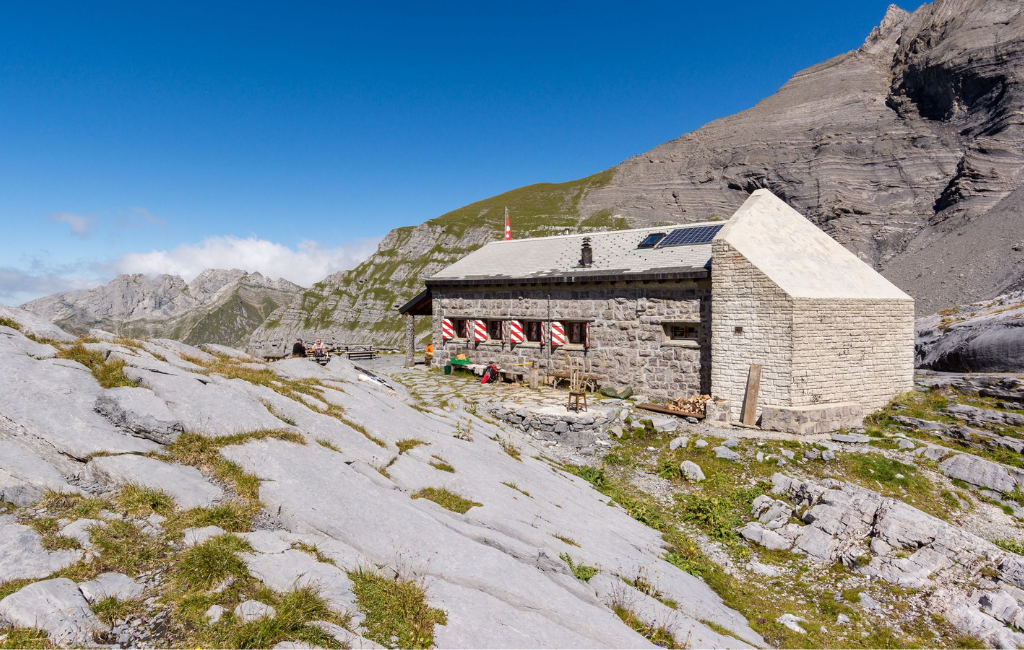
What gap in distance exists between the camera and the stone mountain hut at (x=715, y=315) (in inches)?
563

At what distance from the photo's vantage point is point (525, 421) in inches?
587

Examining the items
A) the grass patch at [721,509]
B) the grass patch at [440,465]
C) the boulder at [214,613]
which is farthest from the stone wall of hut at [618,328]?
the boulder at [214,613]

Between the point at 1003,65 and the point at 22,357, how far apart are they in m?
90.7

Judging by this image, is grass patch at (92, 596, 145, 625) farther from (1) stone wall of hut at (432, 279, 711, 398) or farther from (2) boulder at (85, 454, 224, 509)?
(1) stone wall of hut at (432, 279, 711, 398)

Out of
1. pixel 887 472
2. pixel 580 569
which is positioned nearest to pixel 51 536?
pixel 580 569

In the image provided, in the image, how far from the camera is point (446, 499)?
6.48 meters

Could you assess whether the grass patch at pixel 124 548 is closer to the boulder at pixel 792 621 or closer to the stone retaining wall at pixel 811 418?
the boulder at pixel 792 621

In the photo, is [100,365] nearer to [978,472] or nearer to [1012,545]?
[1012,545]

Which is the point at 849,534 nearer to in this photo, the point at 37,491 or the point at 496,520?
the point at 496,520

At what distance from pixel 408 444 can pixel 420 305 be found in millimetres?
17417

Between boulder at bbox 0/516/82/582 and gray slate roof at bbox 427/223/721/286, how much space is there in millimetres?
16052

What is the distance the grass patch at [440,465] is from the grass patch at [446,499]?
0.68 meters

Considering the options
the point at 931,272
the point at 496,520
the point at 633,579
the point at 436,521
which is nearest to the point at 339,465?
the point at 436,521

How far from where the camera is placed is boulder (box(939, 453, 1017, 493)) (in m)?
10.8
